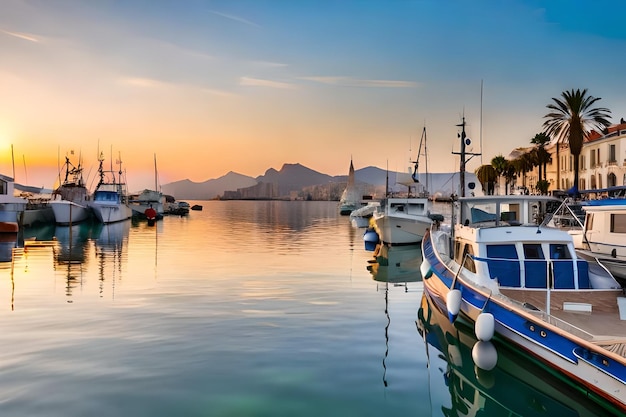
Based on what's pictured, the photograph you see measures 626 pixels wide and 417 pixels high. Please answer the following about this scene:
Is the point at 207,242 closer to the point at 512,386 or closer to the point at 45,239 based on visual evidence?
the point at 45,239

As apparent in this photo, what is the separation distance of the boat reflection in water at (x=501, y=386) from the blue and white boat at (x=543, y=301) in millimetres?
423

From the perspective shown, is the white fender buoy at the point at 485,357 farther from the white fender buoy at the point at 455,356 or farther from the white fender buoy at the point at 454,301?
the white fender buoy at the point at 454,301

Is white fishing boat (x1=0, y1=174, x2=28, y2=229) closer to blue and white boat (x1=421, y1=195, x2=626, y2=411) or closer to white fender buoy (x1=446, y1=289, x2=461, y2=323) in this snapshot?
blue and white boat (x1=421, y1=195, x2=626, y2=411)

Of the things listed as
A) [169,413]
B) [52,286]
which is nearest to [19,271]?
[52,286]

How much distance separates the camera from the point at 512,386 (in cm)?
1108

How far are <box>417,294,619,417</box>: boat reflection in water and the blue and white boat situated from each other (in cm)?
42

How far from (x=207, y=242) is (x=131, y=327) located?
Result: 30140mm

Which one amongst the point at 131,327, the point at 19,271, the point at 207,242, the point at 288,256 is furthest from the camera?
the point at 207,242

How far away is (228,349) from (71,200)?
75384mm

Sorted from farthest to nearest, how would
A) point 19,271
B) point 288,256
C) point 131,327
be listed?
1. point 288,256
2. point 19,271
3. point 131,327

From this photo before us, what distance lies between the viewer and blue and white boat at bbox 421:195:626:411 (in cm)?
931

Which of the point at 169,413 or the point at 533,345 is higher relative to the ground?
the point at 533,345

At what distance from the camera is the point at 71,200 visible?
79.3 metres

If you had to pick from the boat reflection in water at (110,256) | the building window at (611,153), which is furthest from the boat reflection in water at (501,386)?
the building window at (611,153)
